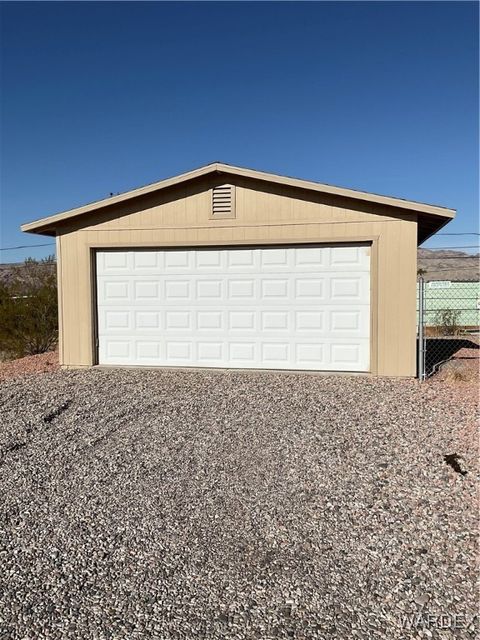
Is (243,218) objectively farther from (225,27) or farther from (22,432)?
(22,432)

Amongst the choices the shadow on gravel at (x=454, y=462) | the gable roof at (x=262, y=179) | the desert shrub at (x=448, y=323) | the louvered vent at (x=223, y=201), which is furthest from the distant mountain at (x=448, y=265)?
the shadow on gravel at (x=454, y=462)

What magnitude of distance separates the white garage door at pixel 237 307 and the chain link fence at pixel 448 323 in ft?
5.43

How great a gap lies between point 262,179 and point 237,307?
2344 millimetres

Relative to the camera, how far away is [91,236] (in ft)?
31.9

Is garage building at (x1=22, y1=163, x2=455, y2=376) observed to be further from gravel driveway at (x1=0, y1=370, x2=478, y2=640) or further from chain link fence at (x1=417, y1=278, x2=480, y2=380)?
gravel driveway at (x1=0, y1=370, x2=478, y2=640)

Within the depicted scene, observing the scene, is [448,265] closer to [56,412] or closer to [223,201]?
[223,201]

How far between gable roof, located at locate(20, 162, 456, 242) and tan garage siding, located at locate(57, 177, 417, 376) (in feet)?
0.60

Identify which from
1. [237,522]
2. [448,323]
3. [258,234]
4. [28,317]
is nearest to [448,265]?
[448,323]

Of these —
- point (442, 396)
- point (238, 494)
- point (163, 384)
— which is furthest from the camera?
point (163, 384)

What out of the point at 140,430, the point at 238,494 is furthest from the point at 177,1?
the point at 238,494

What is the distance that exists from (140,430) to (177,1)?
768 cm

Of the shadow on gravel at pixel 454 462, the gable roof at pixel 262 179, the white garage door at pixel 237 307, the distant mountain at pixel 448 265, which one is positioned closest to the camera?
the shadow on gravel at pixel 454 462

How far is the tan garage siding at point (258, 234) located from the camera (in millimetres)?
8633

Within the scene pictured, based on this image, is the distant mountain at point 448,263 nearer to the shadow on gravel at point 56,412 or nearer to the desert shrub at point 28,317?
the desert shrub at point 28,317
